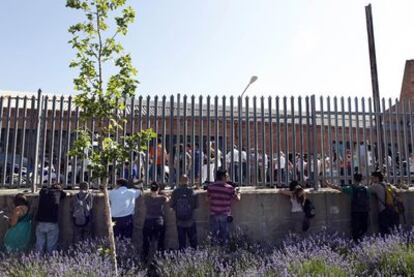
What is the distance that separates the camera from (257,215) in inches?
288

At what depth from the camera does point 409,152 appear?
8773 millimetres

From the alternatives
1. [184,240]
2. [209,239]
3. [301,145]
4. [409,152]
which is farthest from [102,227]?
[409,152]

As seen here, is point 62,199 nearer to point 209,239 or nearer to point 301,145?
point 209,239

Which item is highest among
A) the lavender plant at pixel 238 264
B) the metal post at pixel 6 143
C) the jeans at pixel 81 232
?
the metal post at pixel 6 143

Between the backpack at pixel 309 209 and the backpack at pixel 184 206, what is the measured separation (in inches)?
86.9

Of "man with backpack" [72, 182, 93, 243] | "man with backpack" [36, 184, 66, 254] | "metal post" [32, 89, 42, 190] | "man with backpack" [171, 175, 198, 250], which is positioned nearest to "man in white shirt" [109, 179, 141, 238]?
"man with backpack" [72, 182, 93, 243]

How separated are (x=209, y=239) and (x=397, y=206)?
13.2 ft

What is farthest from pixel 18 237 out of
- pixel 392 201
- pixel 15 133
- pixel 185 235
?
pixel 392 201

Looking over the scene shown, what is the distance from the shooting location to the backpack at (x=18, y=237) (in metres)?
6.51

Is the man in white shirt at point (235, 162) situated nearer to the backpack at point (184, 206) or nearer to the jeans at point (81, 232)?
the backpack at point (184, 206)

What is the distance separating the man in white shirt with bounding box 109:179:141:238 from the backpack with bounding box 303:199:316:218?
3221mm

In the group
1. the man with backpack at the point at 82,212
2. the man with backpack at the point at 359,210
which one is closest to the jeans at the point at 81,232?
the man with backpack at the point at 82,212

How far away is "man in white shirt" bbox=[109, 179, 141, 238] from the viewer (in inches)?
264

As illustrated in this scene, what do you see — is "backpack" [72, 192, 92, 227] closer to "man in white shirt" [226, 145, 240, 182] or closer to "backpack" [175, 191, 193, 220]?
"backpack" [175, 191, 193, 220]
